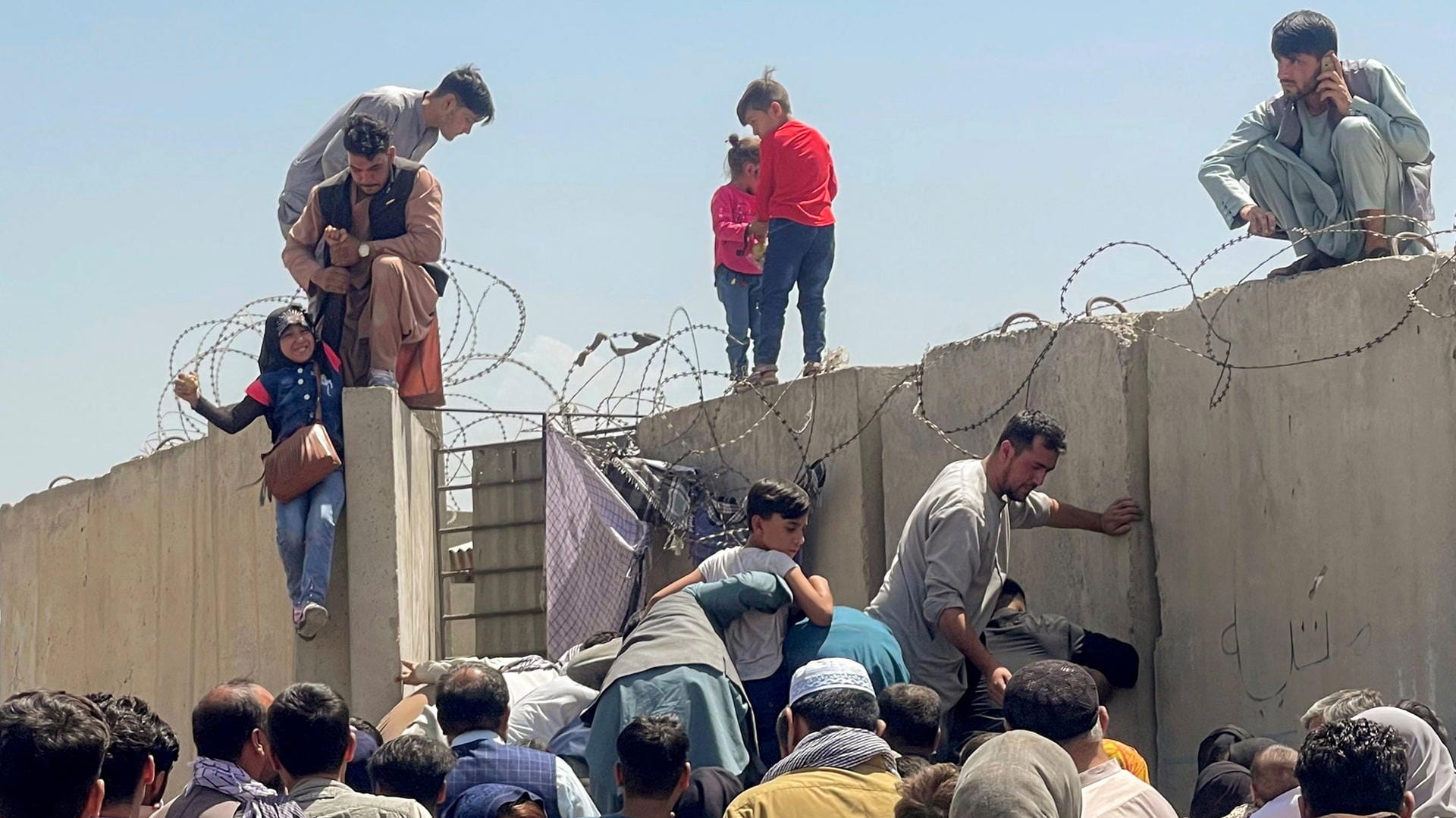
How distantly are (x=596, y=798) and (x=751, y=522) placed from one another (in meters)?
1.44

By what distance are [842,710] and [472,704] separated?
1.08 meters

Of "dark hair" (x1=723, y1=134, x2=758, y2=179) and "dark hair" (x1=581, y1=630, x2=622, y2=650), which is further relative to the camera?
A: "dark hair" (x1=723, y1=134, x2=758, y2=179)

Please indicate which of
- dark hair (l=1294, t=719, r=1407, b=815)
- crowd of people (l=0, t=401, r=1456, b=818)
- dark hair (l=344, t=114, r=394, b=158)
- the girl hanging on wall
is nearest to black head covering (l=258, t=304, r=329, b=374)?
the girl hanging on wall

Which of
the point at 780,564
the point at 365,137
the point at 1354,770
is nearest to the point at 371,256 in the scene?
the point at 365,137

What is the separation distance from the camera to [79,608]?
1184 centimetres

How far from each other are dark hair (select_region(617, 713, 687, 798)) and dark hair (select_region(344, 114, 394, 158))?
15.1ft

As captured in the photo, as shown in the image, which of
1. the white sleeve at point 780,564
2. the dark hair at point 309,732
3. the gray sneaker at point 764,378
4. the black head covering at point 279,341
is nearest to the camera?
the dark hair at point 309,732

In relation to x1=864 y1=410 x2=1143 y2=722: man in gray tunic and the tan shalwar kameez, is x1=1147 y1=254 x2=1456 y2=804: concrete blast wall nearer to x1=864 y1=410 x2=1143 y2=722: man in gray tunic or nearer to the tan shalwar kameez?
x1=864 y1=410 x2=1143 y2=722: man in gray tunic

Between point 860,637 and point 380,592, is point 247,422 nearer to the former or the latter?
point 380,592

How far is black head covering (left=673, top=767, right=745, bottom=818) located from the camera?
5328mm

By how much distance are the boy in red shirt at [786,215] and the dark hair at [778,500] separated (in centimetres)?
247

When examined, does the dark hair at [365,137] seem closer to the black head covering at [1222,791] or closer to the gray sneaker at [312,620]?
the gray sneaker at [312,620]

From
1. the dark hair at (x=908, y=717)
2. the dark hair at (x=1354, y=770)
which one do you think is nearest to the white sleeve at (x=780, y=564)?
the dark hair at (x=908, y=717)

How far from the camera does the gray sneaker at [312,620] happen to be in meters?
8.88
